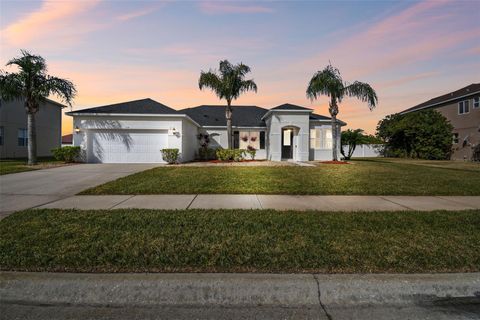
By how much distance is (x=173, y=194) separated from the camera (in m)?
7.69

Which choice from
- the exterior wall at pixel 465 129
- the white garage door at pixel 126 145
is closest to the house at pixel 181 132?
the white garage door at pixel 126 145

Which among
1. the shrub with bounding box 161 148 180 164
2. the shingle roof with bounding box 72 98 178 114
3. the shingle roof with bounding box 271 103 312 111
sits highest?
the shingle roof with bounding box 271 103 312 111

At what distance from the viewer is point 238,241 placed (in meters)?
4.03

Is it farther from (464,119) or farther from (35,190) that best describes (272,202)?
(464,119)

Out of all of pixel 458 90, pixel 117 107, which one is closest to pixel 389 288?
pixel 117 107

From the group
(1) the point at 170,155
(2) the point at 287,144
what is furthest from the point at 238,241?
(2) the point at 287,144

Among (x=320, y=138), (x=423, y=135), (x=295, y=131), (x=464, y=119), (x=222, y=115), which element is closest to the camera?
(x=295, y=131)

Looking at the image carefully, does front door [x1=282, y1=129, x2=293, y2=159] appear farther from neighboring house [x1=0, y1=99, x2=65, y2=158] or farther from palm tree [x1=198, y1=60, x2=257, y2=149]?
neighboring house [x1=0, y1=99, x2=65, y2=158]

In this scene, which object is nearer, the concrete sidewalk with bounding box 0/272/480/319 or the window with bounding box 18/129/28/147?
the concrete sidewalk with bounding box 0/272/480/319

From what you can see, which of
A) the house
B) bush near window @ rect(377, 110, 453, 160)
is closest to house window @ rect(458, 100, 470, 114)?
bush near window @ rect(377, 110, 453, 160)

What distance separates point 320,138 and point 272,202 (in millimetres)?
16452

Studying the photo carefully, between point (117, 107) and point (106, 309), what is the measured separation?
1797 centimetres

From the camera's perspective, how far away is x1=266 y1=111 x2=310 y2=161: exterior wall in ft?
66.4

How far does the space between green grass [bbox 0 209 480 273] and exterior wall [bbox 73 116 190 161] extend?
12.5m
